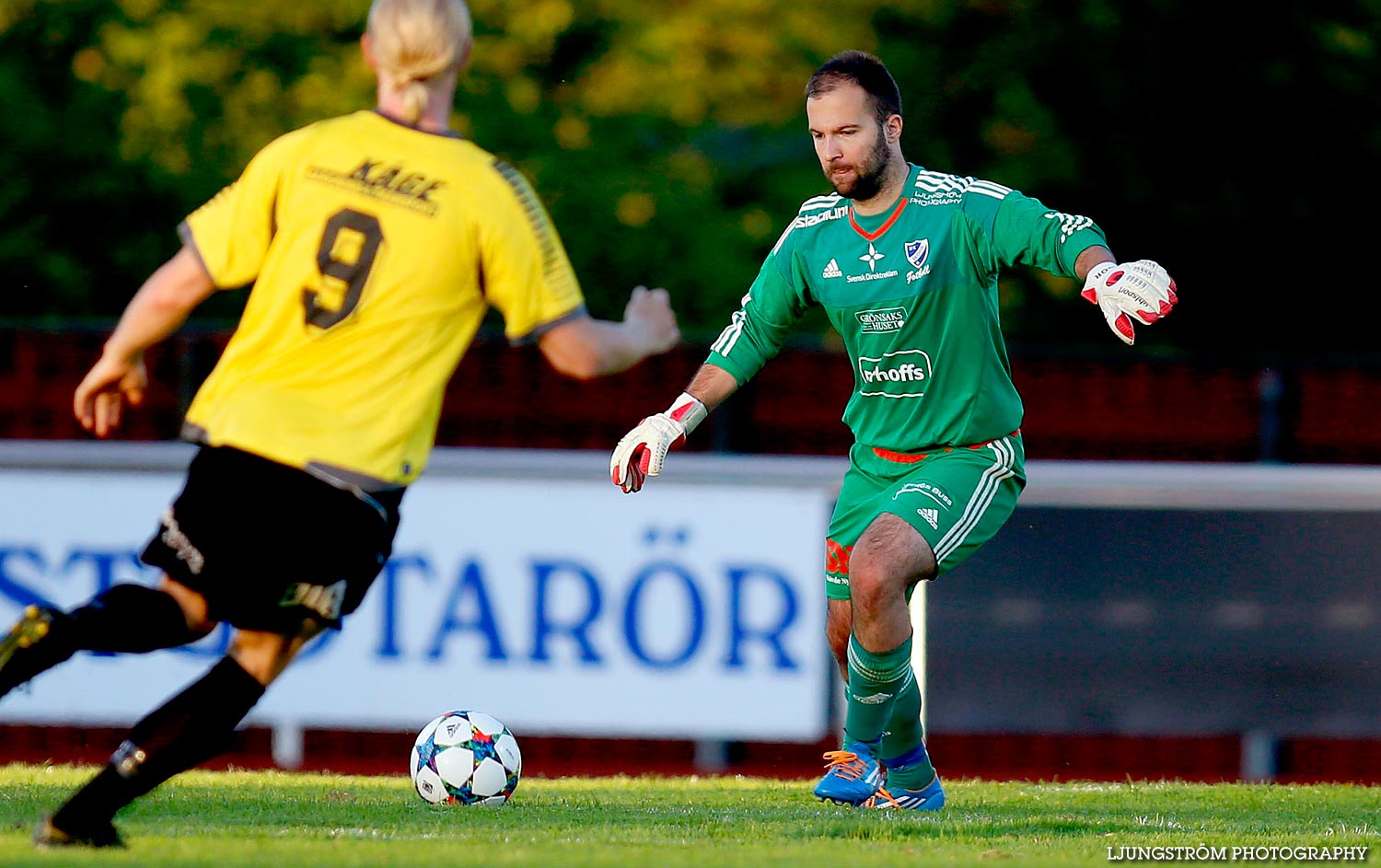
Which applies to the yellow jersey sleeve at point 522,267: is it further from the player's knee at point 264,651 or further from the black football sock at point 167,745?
the black football sock at point 167,745

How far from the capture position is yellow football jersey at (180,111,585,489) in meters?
4.86

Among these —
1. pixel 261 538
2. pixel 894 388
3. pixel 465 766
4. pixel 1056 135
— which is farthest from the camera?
pixel 1056 135

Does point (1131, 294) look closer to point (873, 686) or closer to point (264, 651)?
point (873, 686)

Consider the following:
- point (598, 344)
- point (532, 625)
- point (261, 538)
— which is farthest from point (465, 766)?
point (532, 625)

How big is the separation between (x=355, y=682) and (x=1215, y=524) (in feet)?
14.0

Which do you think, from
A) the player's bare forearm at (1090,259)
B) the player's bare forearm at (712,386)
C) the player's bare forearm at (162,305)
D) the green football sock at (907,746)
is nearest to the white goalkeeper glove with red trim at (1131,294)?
the player's bare forearm at (1090,259)

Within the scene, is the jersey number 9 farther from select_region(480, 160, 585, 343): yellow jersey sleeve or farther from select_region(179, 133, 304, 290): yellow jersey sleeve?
select_region(480, 160, 585, 343): yellow jersey sleeve

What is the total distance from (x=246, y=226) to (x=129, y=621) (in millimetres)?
950

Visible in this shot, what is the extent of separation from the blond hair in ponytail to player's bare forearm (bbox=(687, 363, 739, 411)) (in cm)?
208

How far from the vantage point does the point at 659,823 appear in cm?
631

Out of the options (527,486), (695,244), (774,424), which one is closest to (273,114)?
(695,244)

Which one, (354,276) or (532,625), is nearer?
(354,276)

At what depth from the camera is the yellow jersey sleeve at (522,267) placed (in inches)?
194

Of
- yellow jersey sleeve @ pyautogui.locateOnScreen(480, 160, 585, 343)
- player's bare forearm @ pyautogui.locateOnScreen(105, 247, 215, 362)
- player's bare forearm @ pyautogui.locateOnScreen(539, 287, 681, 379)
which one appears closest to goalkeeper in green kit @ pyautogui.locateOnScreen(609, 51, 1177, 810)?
player's bare forearm @ pyautogui.locateOnScreen(539, 287, 681, 379)
